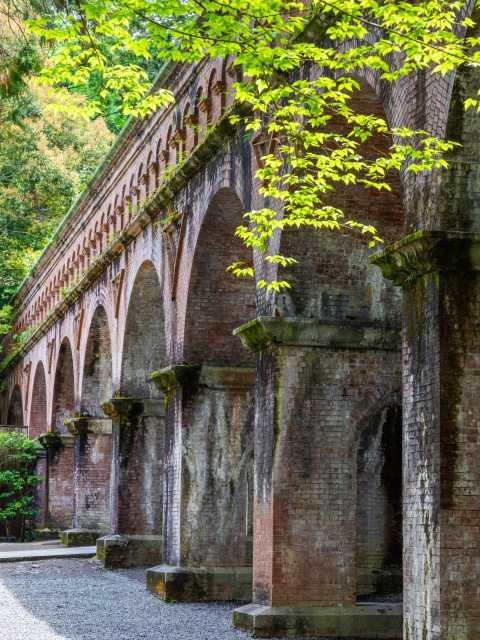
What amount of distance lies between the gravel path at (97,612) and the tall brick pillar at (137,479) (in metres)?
0.79

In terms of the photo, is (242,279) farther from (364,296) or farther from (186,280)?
(364,296)

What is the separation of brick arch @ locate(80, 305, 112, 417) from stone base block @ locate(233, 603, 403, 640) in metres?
14.1

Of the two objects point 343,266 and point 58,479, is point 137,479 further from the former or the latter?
point 58,479

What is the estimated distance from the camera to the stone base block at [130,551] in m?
20.8

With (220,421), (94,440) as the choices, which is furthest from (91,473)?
(220,421)

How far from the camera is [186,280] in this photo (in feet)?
54.9

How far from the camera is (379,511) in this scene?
13531 mm

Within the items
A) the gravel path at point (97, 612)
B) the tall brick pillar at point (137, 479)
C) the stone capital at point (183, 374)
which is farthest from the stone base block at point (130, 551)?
the stone capital at point (183, 374)

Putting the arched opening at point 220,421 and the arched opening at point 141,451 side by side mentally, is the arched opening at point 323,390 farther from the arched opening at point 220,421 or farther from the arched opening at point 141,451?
the arched opening at point 141,451

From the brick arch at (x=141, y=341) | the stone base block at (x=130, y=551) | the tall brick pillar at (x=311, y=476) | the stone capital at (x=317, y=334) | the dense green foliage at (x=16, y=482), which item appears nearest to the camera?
the tall brick pillar at (x=311, y=476)

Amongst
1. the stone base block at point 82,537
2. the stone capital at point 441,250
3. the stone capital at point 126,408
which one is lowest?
the stone base block at point 82,537

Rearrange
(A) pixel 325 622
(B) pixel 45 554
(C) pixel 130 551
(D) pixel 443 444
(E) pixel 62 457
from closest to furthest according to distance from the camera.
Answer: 1. (D) pixel 443 444
2. (A) pixel 325 622
3. (C) pixel 130 551
4. (B) pixel 45 554
5. (E) pixel 62 457

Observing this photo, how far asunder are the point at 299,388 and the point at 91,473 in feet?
46.6

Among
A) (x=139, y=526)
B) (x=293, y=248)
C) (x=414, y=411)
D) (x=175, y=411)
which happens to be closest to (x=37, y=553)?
(x=139, y=526)
